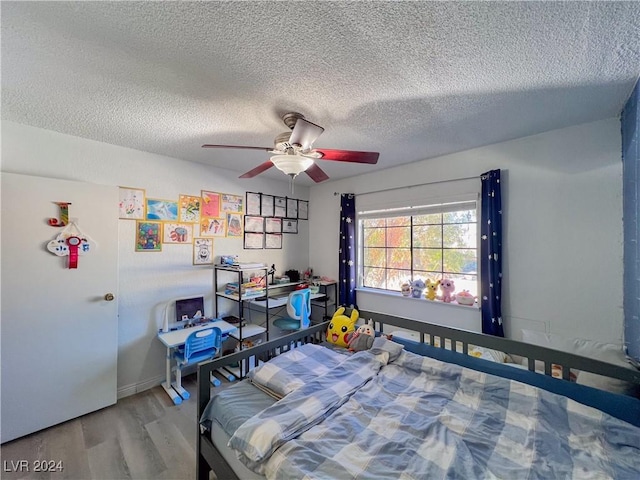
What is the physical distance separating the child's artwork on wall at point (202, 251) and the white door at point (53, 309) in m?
0.75

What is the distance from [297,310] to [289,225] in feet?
4.60

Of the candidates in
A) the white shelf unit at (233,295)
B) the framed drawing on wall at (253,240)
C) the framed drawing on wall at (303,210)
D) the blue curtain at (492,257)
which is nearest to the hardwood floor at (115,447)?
the white shelf unit at (233,295)

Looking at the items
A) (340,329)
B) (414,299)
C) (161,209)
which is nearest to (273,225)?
(161,209)

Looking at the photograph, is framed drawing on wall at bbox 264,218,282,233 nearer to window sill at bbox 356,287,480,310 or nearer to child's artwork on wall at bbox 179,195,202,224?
child's artwork on wall at bbox 179,195,202,224

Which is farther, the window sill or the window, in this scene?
the window

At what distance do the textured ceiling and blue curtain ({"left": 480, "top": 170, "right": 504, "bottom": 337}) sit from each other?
0.51 meters

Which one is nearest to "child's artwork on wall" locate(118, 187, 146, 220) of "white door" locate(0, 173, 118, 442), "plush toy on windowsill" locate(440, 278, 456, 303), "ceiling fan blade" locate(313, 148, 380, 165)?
"white door" locate(0, 173, 118, 442)

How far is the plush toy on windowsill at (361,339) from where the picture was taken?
6.69 ft

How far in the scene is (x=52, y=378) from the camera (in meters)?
2.02

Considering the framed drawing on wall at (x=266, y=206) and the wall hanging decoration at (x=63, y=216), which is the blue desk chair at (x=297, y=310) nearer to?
the framed drawing on wall at (x=266, y=206)

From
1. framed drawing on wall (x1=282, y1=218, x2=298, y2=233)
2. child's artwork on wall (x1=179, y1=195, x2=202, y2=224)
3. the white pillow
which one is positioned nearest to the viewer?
the white pillow

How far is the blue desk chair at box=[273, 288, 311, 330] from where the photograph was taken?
10.0 ft

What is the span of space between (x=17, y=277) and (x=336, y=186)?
3.33m

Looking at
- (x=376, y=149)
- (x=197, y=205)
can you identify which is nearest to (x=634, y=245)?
(x=376, y=149)
